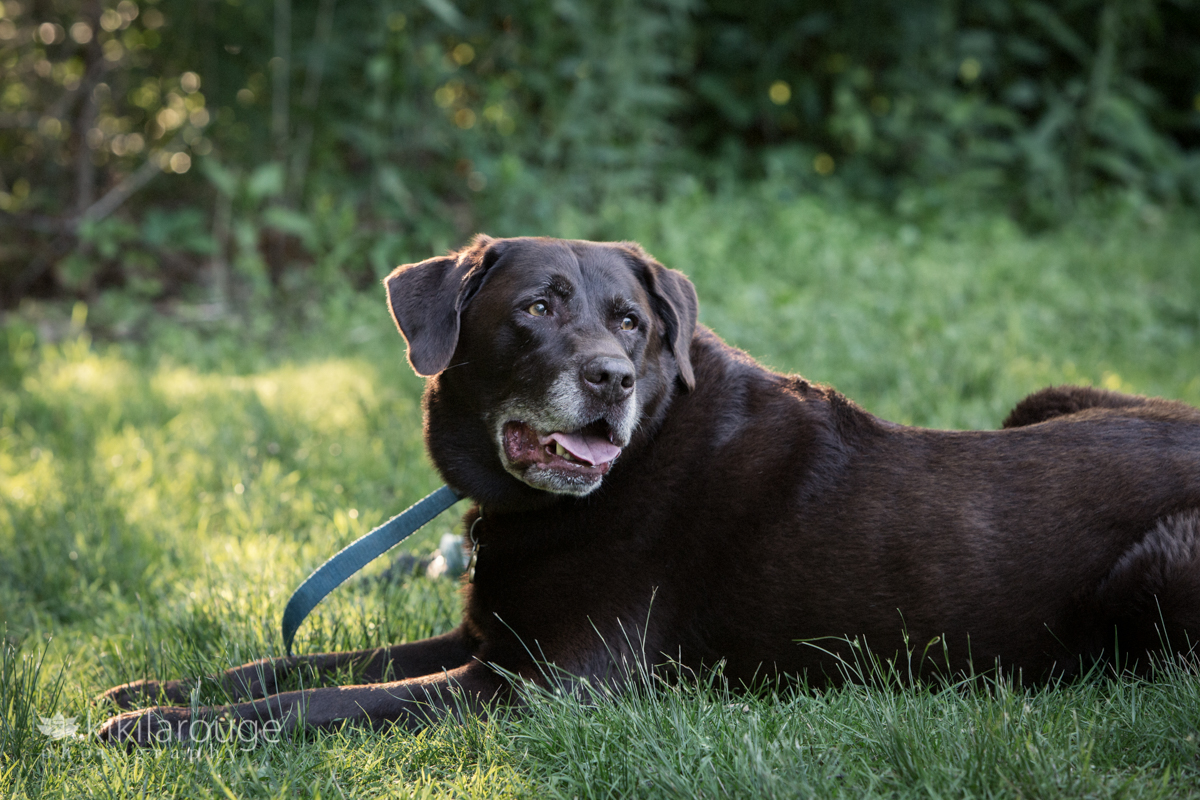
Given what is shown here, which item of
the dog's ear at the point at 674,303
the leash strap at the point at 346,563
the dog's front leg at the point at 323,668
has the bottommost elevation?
the dog's front leg at the point at 323,668

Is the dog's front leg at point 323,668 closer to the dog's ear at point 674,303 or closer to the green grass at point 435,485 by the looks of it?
the green grass at point 435,485

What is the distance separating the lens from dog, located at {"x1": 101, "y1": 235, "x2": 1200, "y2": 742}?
244cm

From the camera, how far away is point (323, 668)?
9.07 ft

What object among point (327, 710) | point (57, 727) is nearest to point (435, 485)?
point (327, 710)

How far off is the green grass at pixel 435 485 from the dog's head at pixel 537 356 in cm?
60

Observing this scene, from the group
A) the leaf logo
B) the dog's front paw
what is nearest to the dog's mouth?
the dog's front paw

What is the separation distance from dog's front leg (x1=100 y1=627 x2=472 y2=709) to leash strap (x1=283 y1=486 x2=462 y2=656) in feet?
0.34

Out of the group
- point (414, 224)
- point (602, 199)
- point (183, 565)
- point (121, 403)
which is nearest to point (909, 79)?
point (602, 199)

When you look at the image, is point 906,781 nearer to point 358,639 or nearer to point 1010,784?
point 1010,784

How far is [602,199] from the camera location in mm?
8023

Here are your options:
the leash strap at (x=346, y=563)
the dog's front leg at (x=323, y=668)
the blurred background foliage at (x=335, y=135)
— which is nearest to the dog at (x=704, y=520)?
the dog's front leg at (x=323, y=668)

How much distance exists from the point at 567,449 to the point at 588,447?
0.06 m

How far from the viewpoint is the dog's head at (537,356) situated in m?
2.64

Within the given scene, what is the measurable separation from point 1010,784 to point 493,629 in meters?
1.33
